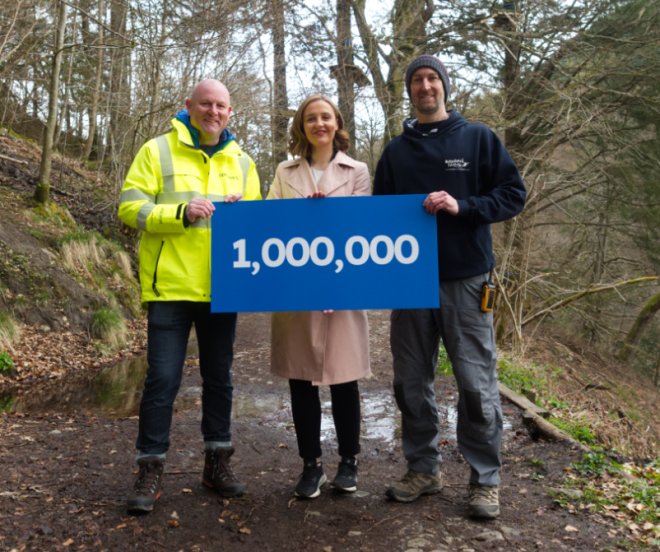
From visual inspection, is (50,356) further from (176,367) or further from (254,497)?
(254,497)

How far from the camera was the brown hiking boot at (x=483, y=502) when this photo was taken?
9.41ft

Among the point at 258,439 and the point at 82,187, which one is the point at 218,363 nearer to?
the point at 258,439

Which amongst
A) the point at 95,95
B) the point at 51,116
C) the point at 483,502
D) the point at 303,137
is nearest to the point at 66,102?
the point at 95,95

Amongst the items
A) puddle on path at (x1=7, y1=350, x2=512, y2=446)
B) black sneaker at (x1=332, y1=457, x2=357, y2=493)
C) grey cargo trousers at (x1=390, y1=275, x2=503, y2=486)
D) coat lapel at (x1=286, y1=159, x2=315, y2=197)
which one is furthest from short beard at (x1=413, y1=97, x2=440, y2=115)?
puddle on path at (x1=7, y1=350, x2=512, y2=446)

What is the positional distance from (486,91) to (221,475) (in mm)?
9491

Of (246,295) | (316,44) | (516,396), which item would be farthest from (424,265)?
(316,44)

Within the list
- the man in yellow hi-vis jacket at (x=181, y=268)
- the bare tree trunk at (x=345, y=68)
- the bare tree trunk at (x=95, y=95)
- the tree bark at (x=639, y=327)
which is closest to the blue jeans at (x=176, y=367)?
→ the man in yellow hi-vis jacket at (x=181, y=268)

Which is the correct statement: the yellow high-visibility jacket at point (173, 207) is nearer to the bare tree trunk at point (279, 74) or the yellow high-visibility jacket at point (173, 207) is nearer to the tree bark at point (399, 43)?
the tree bark at point (399, 43)

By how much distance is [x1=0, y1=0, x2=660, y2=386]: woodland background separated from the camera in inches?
360

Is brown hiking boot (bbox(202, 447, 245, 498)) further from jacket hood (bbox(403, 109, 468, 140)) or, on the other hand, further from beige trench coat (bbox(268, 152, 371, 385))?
jacket hood (bbox(403, 109, 468, 140))

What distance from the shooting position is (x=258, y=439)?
4363 millimetres

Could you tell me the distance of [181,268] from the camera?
9.73 feet

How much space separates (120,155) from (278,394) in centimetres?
714

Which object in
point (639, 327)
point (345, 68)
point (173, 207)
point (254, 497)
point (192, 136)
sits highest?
point (345, 68)
